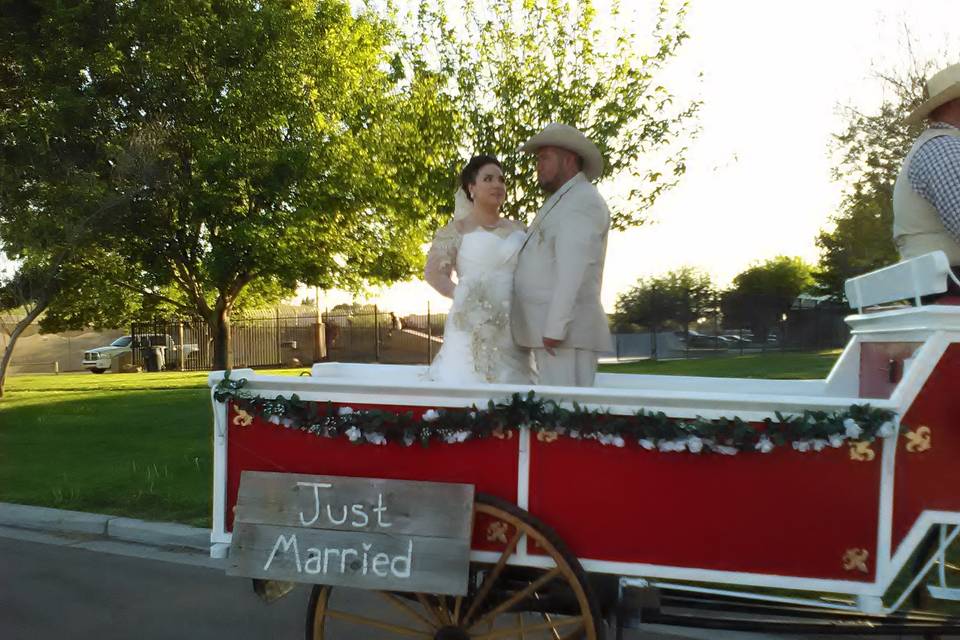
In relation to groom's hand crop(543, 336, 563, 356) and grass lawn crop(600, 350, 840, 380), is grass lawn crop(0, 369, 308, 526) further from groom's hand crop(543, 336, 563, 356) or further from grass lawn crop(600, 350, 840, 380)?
grass lawn crop(600, 350, 840, 380)

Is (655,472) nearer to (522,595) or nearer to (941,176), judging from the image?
(522,595)

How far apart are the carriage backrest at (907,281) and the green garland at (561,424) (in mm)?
516

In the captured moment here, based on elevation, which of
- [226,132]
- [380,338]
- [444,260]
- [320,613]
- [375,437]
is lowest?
[320,613]

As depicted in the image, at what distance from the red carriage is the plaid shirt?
25cm

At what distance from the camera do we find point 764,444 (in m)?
2.54

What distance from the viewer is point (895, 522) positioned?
253 cm

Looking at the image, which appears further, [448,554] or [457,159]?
[457,159]

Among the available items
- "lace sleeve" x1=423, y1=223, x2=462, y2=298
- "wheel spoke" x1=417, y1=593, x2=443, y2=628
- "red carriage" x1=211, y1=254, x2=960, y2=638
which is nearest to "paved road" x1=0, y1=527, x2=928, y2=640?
"wheel spoke" x1=417, y1=593, x2=443, y2=628

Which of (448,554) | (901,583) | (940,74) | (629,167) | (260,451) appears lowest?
(901,583)

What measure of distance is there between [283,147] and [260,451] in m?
16.8

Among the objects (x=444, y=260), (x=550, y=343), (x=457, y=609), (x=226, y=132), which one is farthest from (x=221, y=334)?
(x=457, y=609)

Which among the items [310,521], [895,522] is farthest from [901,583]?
[310,521]

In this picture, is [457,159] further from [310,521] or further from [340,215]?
[340,215]

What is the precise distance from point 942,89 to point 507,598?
2478 millimetres
